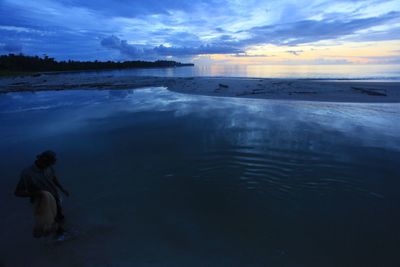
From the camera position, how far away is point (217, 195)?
265 inches

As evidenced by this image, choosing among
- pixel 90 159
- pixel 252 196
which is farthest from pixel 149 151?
pixel 252 196

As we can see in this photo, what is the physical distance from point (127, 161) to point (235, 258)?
18.5ft

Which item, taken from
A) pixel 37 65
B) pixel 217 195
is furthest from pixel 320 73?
pixel 37 65

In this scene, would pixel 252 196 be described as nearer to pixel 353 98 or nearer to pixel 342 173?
pixel 342 173

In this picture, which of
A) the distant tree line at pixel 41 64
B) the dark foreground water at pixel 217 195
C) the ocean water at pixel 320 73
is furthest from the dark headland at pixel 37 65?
the dark foreground water at pixel 217 195

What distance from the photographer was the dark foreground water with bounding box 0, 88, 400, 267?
15.9 ft

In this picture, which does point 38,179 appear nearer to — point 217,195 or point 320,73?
point 217,195

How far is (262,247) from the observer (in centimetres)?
491

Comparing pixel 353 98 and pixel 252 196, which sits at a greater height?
pixel 353 98

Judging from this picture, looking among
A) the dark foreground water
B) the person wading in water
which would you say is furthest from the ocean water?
the person wading in water

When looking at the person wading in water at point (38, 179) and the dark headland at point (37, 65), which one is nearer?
the person wading in water at point (38, 179)

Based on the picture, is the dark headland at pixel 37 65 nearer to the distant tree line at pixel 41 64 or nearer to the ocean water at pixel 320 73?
the distant tree line at pixel 41 64

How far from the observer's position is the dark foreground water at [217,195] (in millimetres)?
4836

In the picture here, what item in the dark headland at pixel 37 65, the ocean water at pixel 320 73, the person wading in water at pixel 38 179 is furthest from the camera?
the dark headland at pixel 37 65
